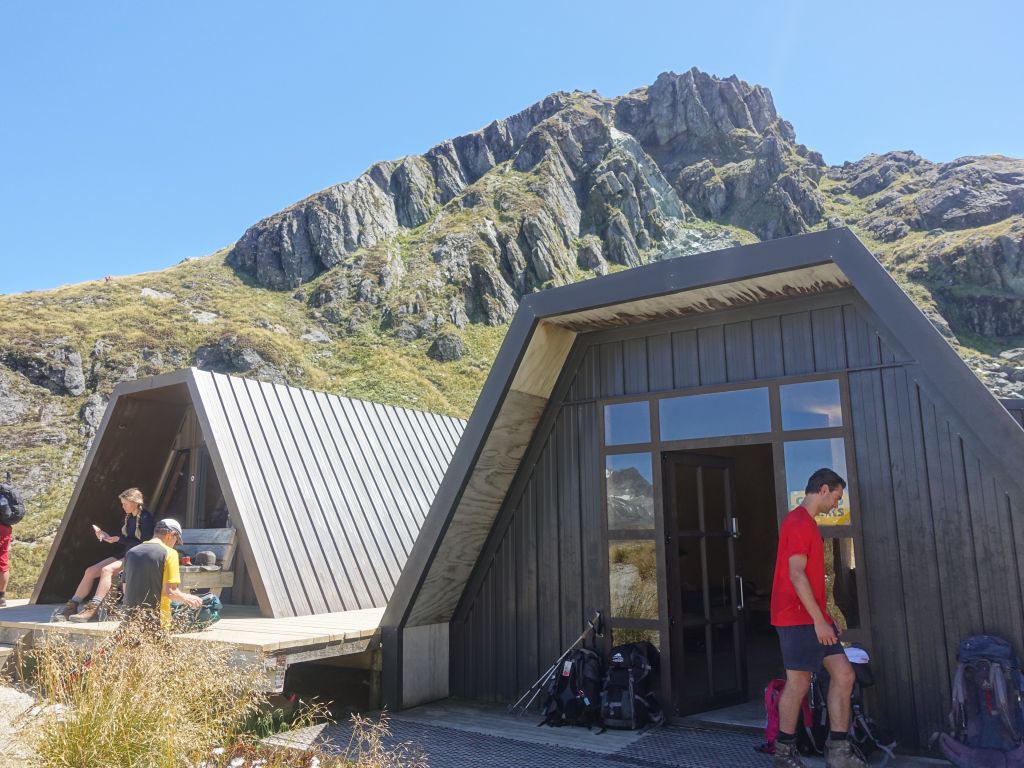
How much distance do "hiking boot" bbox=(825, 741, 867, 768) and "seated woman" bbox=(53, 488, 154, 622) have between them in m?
6.13

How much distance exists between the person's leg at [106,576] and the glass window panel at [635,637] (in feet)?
15.1

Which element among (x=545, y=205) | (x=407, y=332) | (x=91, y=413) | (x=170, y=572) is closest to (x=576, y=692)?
(x=170, y=572)

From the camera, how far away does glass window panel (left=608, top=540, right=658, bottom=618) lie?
19.0ft

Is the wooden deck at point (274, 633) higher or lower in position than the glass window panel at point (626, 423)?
lower

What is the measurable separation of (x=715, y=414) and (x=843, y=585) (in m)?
1.47

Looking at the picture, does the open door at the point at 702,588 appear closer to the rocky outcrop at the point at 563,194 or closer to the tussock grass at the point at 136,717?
the tussock grass at the point at 136,717

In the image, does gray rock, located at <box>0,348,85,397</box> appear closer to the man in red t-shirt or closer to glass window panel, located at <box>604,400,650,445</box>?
glass window panel, located at <box>604,400,650,445</box>

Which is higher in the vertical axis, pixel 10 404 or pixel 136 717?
pixel 10 404

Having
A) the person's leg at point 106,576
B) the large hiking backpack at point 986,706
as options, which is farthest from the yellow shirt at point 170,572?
the large hiking backpack at point 986,706

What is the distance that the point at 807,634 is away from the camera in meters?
4.26

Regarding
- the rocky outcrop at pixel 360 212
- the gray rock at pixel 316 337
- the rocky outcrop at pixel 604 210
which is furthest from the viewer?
the rocky outcrop at pixel 360 212

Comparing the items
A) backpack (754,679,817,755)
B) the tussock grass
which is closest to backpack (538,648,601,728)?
backpack (754,679,817,755)

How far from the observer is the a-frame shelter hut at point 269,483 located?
7.11 meters

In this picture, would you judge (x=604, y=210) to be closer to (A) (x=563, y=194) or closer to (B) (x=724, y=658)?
(A) (x=563, y=194)
